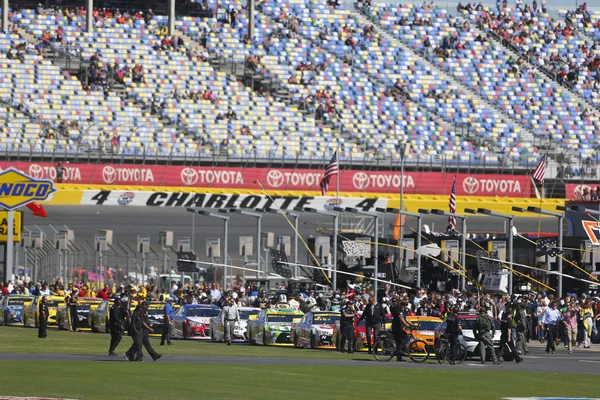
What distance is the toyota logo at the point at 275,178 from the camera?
62500 mm

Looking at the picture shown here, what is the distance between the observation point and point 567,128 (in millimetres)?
75688

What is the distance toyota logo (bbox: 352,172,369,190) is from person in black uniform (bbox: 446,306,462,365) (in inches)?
1305

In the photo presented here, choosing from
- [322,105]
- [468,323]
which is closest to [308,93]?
[322,105]

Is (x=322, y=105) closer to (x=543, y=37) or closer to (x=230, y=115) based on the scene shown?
(x=230, y=115)

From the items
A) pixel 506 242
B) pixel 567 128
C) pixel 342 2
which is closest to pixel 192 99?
pixel 342 2


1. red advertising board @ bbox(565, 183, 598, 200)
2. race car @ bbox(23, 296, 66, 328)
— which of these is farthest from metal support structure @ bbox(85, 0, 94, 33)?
race car @ bbox(23, 296, 66, 328)

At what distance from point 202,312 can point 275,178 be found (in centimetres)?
2402

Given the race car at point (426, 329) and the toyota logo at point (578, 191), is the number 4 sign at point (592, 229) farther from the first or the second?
the toyota logo at point (578, 191)

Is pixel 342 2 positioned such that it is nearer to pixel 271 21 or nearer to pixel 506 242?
pixel 271 21

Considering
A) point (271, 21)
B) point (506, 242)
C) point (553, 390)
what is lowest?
point (553, 390)

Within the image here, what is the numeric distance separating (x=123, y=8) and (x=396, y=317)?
163ft

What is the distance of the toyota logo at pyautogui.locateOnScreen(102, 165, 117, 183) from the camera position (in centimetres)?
6028

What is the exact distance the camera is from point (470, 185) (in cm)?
6550

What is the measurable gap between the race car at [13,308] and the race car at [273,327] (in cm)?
985
